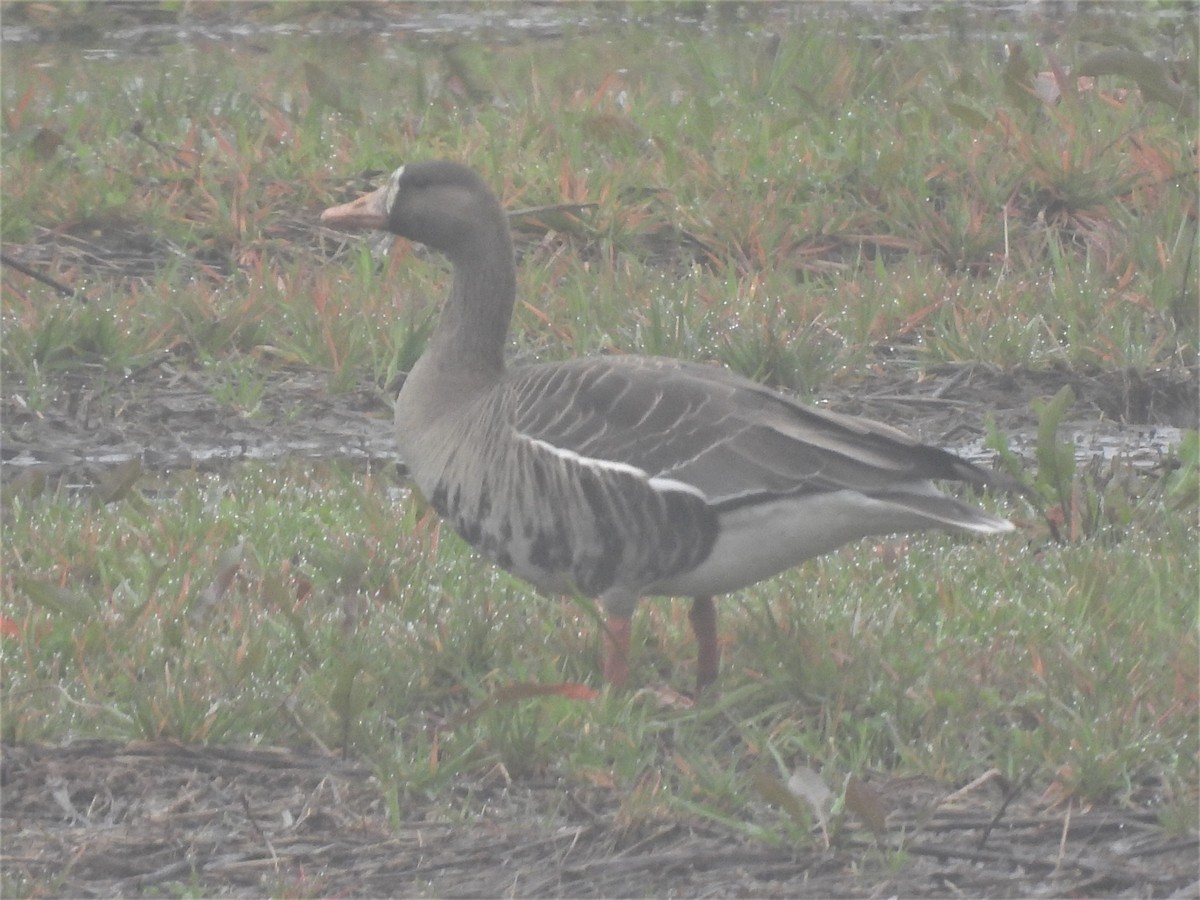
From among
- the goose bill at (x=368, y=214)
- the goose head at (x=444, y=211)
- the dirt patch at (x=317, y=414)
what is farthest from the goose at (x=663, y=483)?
the dirt patch at (x=317, y=414)

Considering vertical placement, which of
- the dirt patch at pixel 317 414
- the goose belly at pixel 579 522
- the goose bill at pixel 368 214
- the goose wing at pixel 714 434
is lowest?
the dirt patch at pixel 317 414

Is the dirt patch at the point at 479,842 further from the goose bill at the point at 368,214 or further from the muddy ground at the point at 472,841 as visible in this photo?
the goose bill at the point at 368,214

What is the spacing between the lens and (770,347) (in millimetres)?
6820

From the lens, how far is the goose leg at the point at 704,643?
14.5 ft

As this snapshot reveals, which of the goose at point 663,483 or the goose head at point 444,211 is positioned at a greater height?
the goose head at point 444,211

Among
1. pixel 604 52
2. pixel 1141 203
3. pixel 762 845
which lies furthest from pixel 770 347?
pixel 604 52

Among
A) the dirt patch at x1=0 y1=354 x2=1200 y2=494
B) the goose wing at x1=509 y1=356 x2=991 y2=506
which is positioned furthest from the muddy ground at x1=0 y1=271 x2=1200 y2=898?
the dirt patch at x1=0 y1=354 x2=1200 y2=494

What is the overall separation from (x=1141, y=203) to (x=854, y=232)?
118 cm

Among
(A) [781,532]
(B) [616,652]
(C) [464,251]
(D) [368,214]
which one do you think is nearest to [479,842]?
(B) [616,652]

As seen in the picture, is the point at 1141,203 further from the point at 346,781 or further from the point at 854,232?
the point at 346,781

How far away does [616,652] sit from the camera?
14.2ft

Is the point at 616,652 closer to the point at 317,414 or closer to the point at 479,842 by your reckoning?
the point at 479,842

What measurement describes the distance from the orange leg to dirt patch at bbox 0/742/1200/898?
1.27 feet

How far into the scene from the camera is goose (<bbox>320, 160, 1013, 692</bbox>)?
13.7ft
